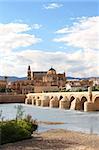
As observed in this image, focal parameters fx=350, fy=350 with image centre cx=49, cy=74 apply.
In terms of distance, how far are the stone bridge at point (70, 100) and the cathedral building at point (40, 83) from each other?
1331cm

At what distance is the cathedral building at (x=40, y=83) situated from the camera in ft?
265

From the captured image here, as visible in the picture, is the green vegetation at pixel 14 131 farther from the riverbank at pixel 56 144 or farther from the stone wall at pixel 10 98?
the stone wall at pixel 10 98

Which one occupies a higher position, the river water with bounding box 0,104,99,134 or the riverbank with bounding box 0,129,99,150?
the river water with bounding box 0,104,99,134

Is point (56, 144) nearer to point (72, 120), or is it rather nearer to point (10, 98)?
point (72, 120)

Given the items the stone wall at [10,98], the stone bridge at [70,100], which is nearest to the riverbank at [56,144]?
the stone bridge at [70,100]

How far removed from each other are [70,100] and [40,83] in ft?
127

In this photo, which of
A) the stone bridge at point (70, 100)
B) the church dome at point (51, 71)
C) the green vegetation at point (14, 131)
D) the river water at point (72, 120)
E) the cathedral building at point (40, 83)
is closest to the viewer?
the green vegetation at point (14, 131)

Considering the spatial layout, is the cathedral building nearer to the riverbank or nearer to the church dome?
the church dome

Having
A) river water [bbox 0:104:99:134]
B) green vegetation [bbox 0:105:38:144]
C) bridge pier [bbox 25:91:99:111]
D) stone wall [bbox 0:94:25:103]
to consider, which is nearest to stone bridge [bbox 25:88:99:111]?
bridge pier [bbox 25:91:99:111]

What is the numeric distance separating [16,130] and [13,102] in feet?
186

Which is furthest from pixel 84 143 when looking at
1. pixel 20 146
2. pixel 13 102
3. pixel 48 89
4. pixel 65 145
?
pixel 48 89

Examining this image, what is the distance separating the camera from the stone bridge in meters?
40.2

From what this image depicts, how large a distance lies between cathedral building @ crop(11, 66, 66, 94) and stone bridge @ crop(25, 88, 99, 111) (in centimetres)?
1331

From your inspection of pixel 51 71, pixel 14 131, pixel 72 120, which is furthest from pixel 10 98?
pixel 14 131
